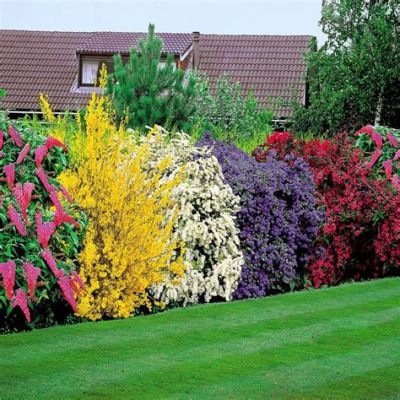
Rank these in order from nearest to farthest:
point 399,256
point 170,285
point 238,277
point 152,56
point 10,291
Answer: point 10,291 < point 170,285 < point 238,277 < point 399,256 < point 152,56

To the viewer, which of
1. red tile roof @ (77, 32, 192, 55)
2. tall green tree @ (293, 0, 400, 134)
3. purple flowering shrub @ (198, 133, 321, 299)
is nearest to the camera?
purple flowering shrub @ (198, 133, 321, 299)

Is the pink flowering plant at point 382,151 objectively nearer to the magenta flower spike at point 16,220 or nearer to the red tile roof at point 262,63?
the magenta flower spike at point 16,220

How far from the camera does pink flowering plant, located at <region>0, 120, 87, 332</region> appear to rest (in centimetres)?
856

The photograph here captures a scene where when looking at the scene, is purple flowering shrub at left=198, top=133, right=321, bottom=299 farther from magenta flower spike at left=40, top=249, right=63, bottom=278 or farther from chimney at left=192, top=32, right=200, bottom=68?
chimney at left=192, top=32, right=200, bottom=68

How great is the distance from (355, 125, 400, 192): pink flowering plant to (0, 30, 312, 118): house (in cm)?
2233

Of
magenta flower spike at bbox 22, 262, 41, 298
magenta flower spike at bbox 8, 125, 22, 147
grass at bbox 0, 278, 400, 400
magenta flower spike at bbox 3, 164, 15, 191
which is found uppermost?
magenta flower spike at bbox 8, 125, 22, 147

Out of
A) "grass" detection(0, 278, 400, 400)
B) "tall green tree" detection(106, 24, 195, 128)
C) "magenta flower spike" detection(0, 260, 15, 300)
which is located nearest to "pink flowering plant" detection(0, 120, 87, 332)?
"magenta flower spike" detection(0, 260, 15, 300)

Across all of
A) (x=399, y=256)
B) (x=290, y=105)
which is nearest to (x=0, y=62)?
(x=290, y=105)

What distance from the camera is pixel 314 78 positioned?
35.9 m

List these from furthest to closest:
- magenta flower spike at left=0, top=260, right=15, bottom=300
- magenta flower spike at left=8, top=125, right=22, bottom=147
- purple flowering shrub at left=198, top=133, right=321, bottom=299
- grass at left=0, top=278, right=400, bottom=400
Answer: purple flowering shrub at left=198, top=133, right=321, bottom=299
magenta flower spike at left=8, top=125, right=22, bottom=147
magenta flower spike at left=0, top=260, right=15, bottom=300
grass at left=0, top=278, right=400, bottom=400

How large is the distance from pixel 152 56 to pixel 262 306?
537 inches

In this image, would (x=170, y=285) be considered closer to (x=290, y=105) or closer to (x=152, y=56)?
(x=152, y=56)

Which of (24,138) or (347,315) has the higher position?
(24,138)

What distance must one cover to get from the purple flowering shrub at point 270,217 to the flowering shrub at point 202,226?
0.73ft
